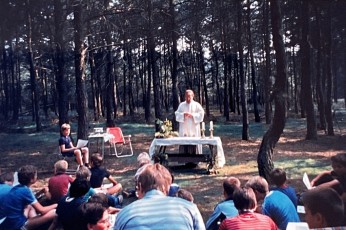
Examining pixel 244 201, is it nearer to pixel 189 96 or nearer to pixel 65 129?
pixel 65 129

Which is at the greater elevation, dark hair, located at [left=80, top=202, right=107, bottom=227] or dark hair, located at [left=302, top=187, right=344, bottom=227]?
dark hair, located at [left=302, top=187, right=344, bottom=227]

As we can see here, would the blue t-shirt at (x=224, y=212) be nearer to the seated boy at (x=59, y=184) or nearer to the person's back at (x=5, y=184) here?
the seated boy at (x=59, y=184)

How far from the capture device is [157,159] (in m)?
10.6

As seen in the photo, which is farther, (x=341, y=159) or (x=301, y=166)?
(x=301, y=166)

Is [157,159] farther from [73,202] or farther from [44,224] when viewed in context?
[73,202]

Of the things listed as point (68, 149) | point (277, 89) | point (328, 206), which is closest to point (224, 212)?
point (328, 206)

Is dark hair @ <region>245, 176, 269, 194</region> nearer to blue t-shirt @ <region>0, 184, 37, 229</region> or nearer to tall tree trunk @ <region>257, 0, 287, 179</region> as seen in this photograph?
blue t-shirt @ <region>0, 184, 37, 229</region>

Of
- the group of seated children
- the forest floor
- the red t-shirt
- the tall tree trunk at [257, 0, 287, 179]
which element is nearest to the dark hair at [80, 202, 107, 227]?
the group of seated children

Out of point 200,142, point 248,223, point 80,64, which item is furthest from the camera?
point 80,64

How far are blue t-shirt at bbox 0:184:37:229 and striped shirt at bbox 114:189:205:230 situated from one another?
2531mm

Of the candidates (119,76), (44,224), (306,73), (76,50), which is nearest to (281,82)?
(44,224)

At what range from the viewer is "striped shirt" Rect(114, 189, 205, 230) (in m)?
3.03

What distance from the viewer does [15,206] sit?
5219 millimetres

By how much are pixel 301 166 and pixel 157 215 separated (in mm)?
8968
